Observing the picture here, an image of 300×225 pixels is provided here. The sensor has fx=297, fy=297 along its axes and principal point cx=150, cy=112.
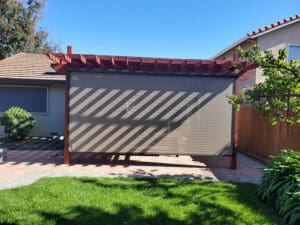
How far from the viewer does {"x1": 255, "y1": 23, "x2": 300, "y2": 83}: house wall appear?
14.3 m

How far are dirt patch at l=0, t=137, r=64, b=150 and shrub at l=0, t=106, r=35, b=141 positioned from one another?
0.31 metres

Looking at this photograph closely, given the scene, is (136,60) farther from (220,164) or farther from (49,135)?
(49,135)

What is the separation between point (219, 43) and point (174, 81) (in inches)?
548

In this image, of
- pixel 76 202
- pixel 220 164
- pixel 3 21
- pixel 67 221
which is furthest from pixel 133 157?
pixel 3 21

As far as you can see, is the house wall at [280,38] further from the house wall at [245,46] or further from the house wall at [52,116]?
the house wall at [52,116]

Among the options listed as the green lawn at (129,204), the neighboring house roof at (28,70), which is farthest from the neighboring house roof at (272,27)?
the green lawn at (129,204)

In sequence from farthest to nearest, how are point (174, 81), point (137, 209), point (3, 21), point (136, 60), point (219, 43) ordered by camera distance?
1. point (3, 21)
2. point (219, 43)
3. point (174, 81)
4. point (136, 60)
5. point (137, 209)

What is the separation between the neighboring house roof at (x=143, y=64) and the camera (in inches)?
318

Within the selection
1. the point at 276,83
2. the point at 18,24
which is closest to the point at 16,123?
the point at 276,83

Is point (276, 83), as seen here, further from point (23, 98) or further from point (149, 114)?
point (23, 98)

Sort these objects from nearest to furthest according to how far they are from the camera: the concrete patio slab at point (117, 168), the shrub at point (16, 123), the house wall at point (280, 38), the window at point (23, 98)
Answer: the concrete patio slab at point (117, 168)
the shrub at point (16, 123)
the house wall at point (280, 38)
the window at point (23, 98)

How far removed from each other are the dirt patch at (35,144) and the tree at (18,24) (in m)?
15.5

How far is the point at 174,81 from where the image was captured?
888 centimetres

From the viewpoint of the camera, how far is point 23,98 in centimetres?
1445
